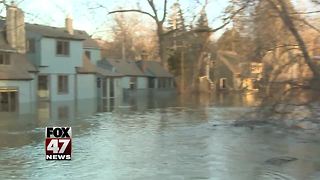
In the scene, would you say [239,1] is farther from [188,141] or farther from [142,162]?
[142,162]

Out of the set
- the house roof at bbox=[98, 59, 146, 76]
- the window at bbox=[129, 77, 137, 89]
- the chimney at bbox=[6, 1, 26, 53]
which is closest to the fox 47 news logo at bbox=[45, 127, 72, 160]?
the chimney at bbox=[6, 1, 26, 53]

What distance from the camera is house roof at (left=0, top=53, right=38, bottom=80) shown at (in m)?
35.2

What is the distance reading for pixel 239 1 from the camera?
20.3m

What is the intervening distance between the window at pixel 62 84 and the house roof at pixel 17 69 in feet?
13.3

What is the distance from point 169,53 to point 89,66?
26.2 metres

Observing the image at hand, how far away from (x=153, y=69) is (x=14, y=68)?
3469 cm

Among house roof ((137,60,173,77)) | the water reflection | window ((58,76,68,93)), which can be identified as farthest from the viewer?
house roof ((137,60,173,77))

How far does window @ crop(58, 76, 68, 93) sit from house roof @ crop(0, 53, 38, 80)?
4061mm

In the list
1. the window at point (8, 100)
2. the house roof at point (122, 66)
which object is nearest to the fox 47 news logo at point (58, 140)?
the window at point (8, 100)

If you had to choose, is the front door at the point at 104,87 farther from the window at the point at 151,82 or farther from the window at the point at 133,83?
the window at the point at 151,82

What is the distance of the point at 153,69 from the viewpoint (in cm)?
7012

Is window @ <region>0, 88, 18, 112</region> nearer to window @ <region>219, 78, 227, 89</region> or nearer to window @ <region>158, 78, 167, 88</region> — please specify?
window @ <region>158, 78, 167, 88</region>

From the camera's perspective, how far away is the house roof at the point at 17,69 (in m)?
35.2

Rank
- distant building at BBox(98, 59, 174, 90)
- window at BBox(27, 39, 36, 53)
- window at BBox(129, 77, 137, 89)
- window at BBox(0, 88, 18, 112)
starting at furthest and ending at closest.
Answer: window at BBox(129, 77, 137, 89) → distant building at BBox(98, 59, 174, 90) → window at BBox(27, 39, 36, 53) → window at BBox(0, 88, 18, 112)
